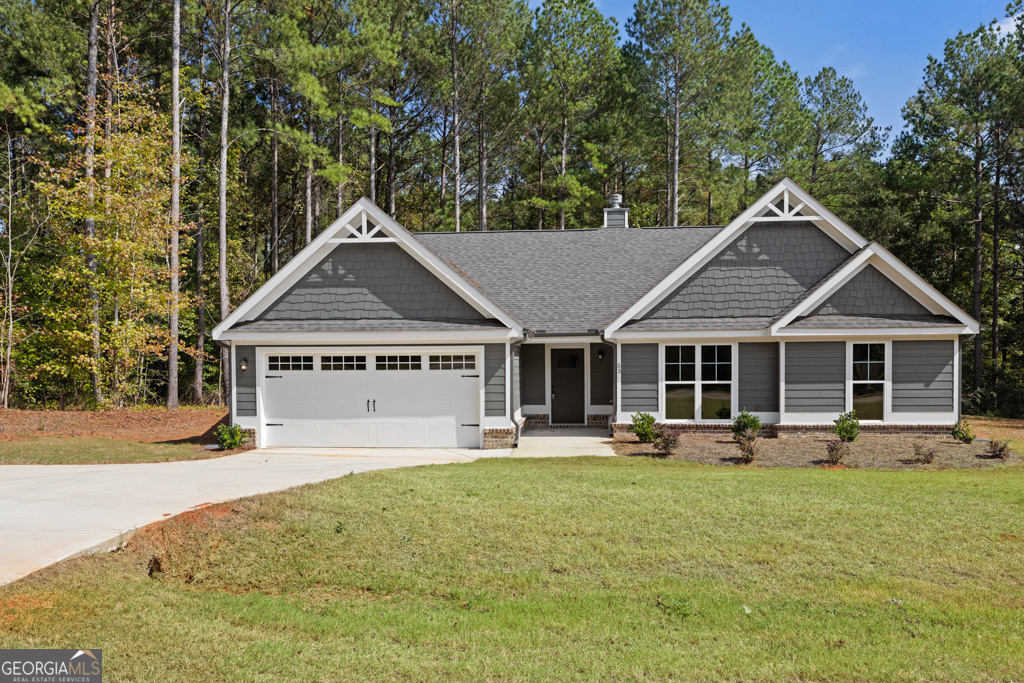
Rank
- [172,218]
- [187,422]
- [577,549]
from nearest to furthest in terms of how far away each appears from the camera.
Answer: [577,549]
[187,422]
[172,218]

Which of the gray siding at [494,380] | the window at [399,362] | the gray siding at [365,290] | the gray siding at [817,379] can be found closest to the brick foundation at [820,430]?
the gray siding at [817,379]

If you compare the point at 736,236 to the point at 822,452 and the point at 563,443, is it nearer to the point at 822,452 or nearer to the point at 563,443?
the point at 822,452

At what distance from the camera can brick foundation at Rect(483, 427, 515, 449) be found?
14.4 meters

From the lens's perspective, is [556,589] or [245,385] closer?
[556,589]

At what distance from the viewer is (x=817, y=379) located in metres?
15.1

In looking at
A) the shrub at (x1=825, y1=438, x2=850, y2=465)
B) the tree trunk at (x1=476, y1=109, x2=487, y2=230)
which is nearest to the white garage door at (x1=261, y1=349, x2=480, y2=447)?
the shrub at (x1=825, y1=438, x2=850, y2=465)

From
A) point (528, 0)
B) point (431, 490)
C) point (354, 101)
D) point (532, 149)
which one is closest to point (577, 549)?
point (431, 490)

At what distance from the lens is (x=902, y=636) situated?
16.1 feet

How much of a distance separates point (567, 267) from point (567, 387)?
380 centimetres

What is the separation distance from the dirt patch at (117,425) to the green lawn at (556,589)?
32.3ft

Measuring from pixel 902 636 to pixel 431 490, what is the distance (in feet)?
18.8

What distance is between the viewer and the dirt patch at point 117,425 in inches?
627

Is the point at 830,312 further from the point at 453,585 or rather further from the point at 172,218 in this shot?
the point at 172,218

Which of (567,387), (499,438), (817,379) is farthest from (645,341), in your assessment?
(499,438)
